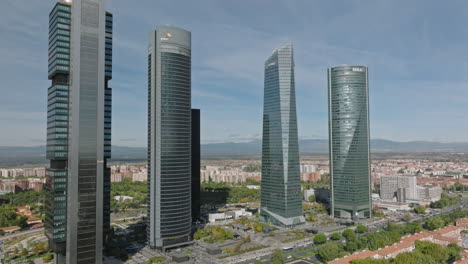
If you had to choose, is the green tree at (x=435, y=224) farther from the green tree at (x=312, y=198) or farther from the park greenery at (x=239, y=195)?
the park greenery at (x=239, y=195)

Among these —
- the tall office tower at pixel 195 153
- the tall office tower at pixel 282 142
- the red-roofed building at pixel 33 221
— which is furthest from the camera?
the red-roofed building at pixel 33 221

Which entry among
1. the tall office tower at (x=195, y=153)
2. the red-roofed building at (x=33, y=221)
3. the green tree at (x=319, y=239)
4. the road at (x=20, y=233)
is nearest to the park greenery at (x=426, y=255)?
the green tree at (x=319, y=239)

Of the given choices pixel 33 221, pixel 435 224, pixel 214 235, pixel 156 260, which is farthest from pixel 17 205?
pixel 435 224

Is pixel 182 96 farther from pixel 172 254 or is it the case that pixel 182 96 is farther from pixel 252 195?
pixel 252 195

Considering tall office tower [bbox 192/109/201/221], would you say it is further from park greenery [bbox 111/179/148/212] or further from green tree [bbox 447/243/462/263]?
green tree [bbox 447/243/462/263]

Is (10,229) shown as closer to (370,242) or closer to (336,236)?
(336,236)

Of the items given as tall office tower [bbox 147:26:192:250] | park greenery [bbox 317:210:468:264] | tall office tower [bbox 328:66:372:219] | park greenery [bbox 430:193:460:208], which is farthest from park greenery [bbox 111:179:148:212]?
park greenery [bbox 430:193:460:208]

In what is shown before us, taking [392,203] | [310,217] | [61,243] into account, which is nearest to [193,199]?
[310,217]
